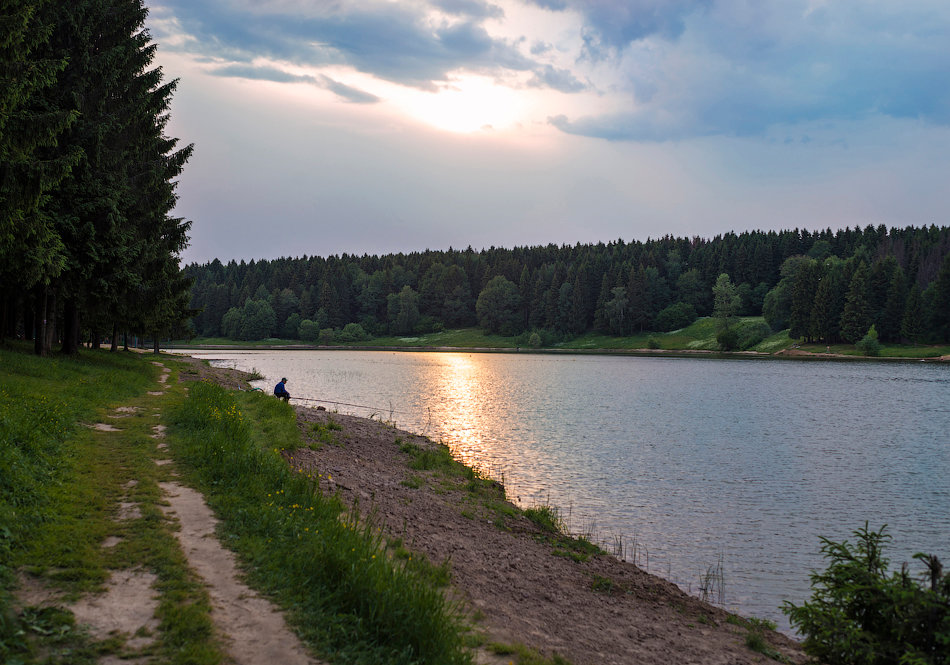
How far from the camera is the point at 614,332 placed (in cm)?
16612

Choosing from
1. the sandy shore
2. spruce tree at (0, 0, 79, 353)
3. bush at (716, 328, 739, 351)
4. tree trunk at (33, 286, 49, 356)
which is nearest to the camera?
the sandy shore

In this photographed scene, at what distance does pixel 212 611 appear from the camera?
722 centimetres

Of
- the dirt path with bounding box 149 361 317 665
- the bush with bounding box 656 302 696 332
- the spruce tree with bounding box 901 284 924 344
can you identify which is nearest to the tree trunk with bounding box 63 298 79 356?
the dirt path with bounding box 149 361 317 665

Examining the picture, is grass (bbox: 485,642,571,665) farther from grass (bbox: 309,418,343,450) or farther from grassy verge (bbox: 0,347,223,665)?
grass (bbox: 309,418,343,450)

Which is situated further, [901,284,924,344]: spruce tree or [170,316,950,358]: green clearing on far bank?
[170,316,950,358]: green clearing on far bank

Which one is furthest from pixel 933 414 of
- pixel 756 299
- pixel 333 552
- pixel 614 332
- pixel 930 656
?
pixel 756 299

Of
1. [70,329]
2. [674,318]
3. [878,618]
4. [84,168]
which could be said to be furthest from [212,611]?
[674,318]

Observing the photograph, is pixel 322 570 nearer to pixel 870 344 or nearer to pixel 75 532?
pixel 75 532

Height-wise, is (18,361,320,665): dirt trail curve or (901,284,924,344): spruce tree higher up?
(901,284,924,344): spruce tree

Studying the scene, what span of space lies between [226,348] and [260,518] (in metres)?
177

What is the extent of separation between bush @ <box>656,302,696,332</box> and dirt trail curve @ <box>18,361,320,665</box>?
16373 centimetres

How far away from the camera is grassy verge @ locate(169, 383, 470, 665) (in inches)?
284

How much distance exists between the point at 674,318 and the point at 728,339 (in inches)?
1301

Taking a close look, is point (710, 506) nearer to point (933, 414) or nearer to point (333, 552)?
point (333, 552)
